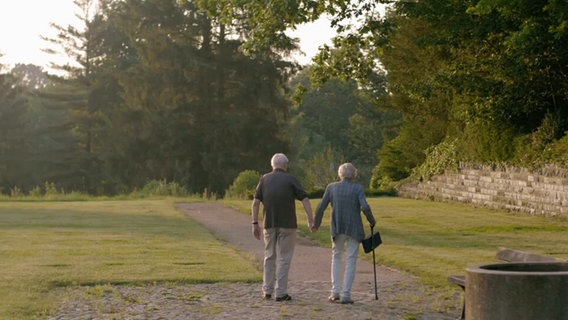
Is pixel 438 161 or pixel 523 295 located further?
pixel 438 161

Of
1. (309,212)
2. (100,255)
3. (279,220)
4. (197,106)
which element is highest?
(197,106)

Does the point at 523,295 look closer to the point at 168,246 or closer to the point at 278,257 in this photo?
the point at 278,257

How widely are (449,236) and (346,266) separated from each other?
10652 mm

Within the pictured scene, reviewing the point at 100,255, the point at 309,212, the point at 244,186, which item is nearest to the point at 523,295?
the point at 309,212

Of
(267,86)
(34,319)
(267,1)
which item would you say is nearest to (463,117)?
(267,1)

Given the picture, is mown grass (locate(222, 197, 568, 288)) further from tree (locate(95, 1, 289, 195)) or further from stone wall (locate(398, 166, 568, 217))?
tree (locate(95, 1, 289, 195))

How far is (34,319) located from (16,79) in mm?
77116

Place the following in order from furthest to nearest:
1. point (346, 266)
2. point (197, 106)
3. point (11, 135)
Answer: point (11, 135), point (197, 106), point (346, 266)

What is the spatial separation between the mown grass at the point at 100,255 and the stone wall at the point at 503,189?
9.72 metres

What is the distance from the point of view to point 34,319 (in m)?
10.9

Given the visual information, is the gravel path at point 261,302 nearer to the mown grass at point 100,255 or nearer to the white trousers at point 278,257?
the white trousers at point 278,257

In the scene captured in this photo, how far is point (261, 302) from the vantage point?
12.4 meters

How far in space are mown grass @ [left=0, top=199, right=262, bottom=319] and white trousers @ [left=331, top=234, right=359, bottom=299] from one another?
2454mm

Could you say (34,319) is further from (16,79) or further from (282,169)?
(16,79)
